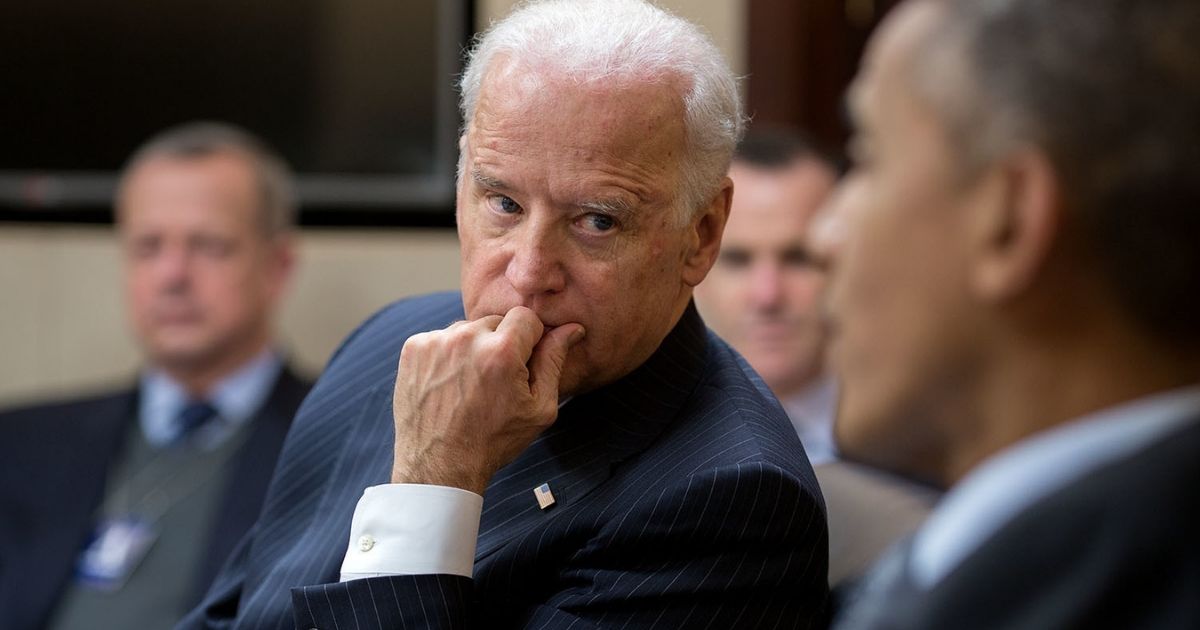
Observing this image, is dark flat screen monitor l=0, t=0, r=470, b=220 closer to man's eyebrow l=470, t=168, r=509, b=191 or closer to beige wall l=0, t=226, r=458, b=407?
beige wall l=0, t=226, r=458, b=407

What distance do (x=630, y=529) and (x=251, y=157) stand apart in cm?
262

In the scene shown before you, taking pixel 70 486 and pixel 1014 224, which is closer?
pixel 1014 224

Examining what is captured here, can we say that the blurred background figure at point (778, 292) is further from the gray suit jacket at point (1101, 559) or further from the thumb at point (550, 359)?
the gray suit jacket at point (1101, 559)

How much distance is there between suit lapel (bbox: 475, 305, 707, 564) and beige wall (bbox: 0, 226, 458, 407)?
2.51 meters

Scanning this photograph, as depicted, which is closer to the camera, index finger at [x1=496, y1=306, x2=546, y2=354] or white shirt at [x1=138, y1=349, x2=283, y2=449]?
index finger at [x1=496, y1=306, x2=546, y2=354]

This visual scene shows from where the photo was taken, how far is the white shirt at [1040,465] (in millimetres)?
1038

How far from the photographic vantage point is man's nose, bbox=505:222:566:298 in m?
1.85

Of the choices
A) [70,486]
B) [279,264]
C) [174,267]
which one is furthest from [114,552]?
[279,264]

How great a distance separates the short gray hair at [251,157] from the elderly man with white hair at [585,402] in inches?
86.8

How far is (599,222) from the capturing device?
6.13 ft

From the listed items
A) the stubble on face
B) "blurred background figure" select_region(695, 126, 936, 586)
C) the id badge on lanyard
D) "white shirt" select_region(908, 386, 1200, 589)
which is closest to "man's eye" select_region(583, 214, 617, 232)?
the stubble on face

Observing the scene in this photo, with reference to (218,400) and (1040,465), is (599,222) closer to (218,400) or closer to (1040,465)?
(1040,465)

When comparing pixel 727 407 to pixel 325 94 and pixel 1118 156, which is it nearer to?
pixel 1118 156

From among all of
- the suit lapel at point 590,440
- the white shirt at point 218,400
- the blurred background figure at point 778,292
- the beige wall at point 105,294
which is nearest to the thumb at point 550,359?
the suit lapel at point 590,440
